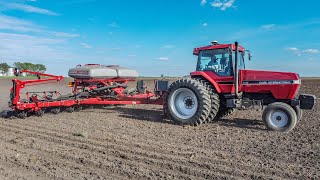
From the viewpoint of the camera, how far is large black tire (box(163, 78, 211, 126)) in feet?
29.8

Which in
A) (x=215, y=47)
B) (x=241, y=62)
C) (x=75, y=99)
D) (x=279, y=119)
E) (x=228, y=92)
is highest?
(x=215, y=47)

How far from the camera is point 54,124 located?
9742mm

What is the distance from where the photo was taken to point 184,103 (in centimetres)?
967

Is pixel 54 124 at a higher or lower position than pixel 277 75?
lower

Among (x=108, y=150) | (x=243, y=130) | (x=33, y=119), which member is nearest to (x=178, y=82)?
(x=243, y=130)

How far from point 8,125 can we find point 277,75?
741 cm

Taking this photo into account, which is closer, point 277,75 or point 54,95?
point 277,75

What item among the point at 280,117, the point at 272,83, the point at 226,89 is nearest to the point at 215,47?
the point at 226,89

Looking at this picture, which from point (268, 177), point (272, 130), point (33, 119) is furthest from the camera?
point (33, 119)

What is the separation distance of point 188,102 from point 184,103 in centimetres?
15

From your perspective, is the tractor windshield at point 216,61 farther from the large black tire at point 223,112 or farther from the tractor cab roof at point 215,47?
the large black tire at point 223,112

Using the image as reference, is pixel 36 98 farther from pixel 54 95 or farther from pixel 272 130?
pixel 272 130

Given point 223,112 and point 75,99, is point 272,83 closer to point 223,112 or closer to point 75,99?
point 223,112

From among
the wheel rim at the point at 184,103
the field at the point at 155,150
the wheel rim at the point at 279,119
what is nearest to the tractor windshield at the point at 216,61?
the wheel rim at the point at 184,103
